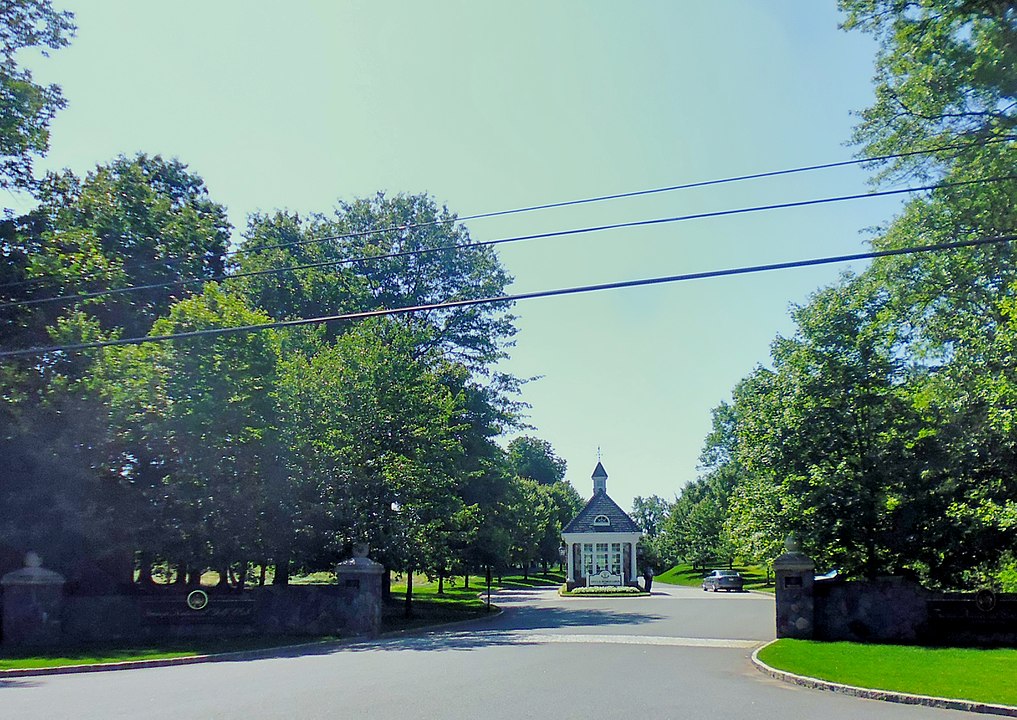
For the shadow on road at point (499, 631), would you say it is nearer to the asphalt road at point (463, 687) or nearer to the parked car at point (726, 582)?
the asphalt road at point (463, 687)

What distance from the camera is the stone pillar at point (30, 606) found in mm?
20156

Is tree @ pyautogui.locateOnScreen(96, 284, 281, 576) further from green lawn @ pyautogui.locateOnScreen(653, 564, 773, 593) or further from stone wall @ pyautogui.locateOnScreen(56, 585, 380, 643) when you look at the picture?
green lawn @ pyautogui.locateOnScreen(653, 564, 773, 593)

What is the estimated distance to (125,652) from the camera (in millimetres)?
18875

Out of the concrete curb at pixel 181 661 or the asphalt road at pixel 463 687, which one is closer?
the asphalt road at pixel 463 687

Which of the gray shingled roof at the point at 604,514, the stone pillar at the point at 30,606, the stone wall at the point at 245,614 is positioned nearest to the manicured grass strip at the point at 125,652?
the stone pillar at the point at 30,606

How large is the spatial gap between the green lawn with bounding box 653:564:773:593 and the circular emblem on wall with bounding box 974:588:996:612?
3408 centimetres

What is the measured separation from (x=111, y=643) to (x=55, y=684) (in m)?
7.03

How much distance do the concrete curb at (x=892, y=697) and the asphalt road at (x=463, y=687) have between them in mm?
Result: 269

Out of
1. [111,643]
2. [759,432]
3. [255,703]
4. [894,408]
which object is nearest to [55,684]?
[255,703]

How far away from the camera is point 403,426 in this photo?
28172 millimetres

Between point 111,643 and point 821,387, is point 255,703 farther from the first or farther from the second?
point 821,387

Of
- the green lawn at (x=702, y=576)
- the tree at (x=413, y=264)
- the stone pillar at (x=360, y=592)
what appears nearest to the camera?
the stone pillar at (x=360, y=592)

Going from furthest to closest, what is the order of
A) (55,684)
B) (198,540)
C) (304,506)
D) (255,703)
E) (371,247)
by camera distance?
(371,247)
(304,506)
(198,540)
(55,684)
(255,703)

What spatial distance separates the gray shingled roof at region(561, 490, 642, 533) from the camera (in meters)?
59.2
